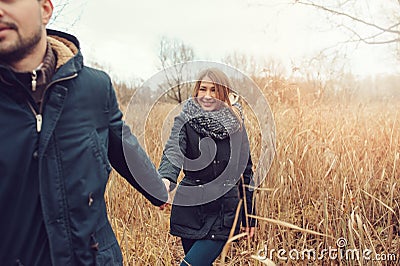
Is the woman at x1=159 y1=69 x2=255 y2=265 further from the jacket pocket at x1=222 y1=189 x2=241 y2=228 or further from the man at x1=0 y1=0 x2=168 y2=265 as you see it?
the man at x1=0 y1=0 x2=168 y2=265

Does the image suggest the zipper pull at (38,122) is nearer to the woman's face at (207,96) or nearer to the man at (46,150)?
the man at (46,150)

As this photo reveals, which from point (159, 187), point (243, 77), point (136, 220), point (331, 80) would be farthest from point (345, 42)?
point (159, 187)

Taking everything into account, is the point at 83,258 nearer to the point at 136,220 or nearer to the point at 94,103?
the point at 94,103

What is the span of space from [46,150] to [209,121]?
2.73 ft

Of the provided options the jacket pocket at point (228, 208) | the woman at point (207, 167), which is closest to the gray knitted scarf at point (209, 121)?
the woman at point (207, 167)

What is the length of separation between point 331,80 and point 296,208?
1.04 meters

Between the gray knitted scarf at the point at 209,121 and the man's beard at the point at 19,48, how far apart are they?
32.1 inches

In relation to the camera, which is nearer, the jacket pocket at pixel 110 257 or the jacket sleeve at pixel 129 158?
the jacket pocket at pixel 110 257

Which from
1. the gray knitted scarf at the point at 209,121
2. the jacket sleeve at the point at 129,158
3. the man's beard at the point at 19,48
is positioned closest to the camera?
the man's beard at the point at 19,48

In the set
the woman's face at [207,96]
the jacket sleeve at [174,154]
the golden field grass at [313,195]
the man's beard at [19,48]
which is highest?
the man's beard at [19,48]

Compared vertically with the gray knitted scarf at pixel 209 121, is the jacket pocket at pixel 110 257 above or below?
below

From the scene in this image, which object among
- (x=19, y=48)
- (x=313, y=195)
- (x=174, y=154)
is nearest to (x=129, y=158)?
(x=19, y=48)

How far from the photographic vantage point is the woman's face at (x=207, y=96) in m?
1.49

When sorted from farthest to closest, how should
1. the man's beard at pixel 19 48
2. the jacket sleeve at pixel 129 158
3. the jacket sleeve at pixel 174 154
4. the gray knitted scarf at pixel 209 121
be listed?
the gray knitted scarf at pixel 209 121 < the jacket sleeve at pixel 174 154 < the jacket sleeve at pixel 129 158 < the man's beard at pixel 19 48
